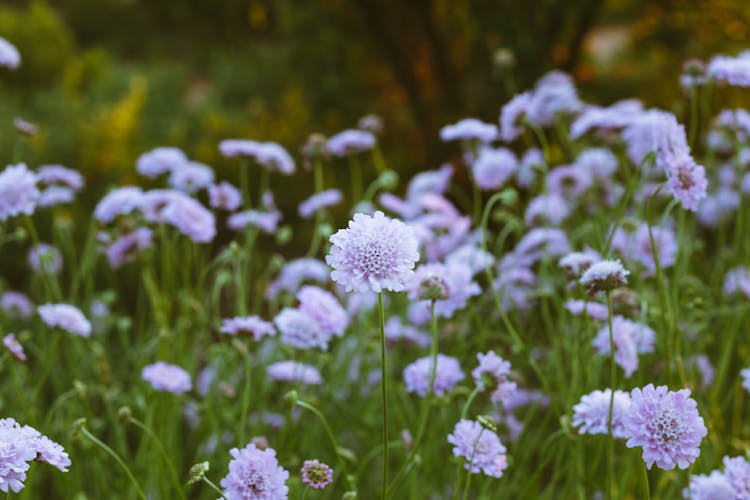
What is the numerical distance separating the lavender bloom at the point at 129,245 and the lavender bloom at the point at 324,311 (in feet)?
1.73

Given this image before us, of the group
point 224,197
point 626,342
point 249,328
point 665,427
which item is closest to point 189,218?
point 224,197

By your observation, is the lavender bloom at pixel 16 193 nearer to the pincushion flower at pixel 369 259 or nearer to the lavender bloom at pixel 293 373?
the lavender bloom at pixel 293 373

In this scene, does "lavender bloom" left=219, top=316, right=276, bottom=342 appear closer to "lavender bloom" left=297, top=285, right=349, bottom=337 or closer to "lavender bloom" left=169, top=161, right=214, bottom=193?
"lavender bloom" left=297, top=285, right=349, bottom=337

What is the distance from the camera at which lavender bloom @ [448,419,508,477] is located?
3.50 ft

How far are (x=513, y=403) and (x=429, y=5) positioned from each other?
222 cm

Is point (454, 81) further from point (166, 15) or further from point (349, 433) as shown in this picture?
point (166, 15)

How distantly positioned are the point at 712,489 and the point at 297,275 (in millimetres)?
977

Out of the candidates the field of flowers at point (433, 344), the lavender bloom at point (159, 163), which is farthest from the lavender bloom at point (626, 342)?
the lavender bloom at point (159, 163)

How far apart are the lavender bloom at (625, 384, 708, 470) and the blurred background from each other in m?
1.11

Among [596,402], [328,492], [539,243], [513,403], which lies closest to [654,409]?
[596,402]

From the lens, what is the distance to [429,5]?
11.3 ft

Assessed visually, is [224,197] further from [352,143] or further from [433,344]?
[433,344]

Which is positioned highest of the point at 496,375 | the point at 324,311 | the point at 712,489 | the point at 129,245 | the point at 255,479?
the point at 129,245

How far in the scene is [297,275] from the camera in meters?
1.79
